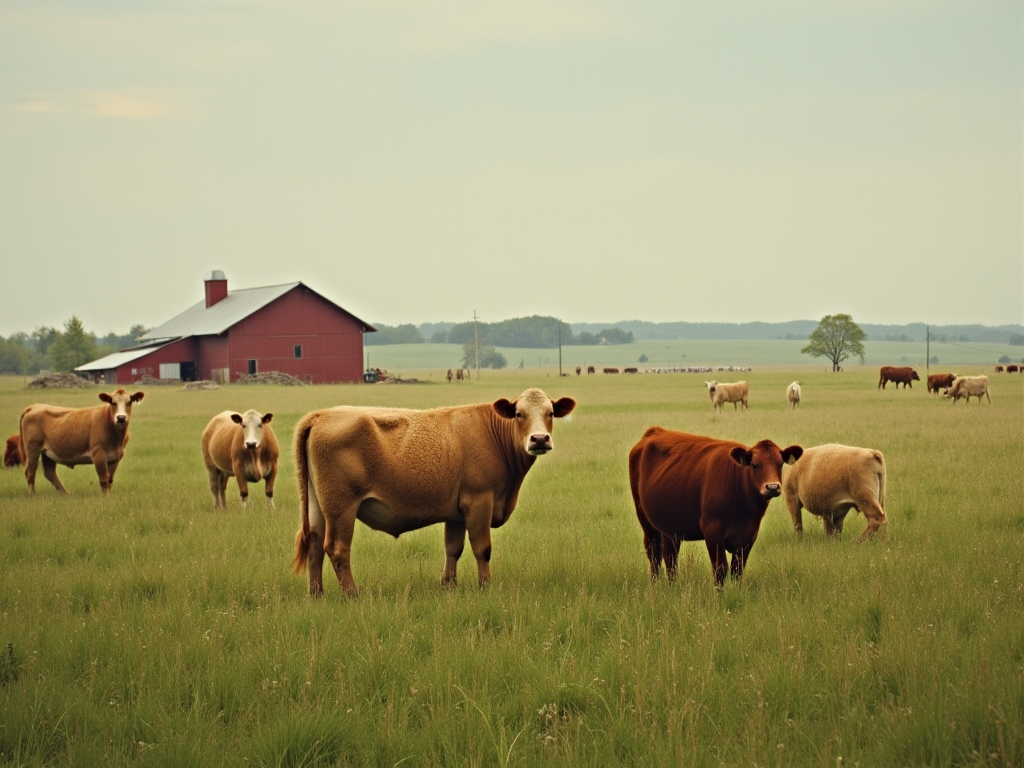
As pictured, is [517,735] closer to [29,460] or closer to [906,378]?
[29,460]

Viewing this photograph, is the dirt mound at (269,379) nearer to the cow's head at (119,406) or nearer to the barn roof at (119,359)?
the barn roof at (119,359)

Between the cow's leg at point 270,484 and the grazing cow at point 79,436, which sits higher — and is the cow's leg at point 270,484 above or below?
below

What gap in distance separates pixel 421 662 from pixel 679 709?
1.87 meters

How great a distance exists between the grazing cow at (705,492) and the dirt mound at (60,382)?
6570cm

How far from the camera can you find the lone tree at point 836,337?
138 meters

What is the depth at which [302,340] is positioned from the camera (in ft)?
254

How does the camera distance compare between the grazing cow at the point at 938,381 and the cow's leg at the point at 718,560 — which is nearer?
the cow's leg at the point at 718,560

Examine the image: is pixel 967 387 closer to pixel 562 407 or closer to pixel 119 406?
pixel 119 406

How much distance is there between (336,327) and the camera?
79500mm

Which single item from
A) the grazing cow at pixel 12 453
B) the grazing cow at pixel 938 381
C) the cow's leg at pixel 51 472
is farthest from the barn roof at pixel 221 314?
the cow's leg at pixel 51 472

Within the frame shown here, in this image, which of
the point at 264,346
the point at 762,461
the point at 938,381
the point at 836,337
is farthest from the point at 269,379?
the point at 836,337

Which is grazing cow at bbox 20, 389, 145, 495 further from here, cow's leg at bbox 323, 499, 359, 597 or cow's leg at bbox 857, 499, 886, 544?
cow's leg at bbox 857, 499, 886, 544

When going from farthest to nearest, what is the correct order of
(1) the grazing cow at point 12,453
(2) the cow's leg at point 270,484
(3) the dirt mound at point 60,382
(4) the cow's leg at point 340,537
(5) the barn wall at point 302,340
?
(5) the barn wall at point 302,340 → (3) the dirt mound at point 60,382 → (1) the grazing cow at point 12,453 → (2) the cow's leg at point 270,484 → (4) the cow's leg at point 340,537

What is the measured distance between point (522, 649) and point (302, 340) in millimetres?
72556
